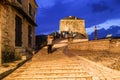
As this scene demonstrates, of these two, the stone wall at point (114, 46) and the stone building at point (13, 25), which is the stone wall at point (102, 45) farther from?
the stone building at point (13, 25)

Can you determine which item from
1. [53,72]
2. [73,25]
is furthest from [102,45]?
[73,25]

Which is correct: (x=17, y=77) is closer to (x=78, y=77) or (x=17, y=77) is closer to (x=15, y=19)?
(x=78, y=77)

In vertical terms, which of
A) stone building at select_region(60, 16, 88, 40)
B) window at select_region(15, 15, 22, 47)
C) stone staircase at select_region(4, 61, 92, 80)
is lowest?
stone staircase at select_region(4, 61, 92, 80)

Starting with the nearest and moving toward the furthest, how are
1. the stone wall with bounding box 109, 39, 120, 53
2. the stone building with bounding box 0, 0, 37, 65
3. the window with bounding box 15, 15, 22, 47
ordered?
the stone building with bounding box 0, 0, 37, 65
the window with bounding box 15, 15, 22, 47
the stone wall with bounding box 109, 39, 120, 53


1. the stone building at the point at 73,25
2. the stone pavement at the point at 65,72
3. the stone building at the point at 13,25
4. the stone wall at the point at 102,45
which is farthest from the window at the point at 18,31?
the stone building at the point at 73,25

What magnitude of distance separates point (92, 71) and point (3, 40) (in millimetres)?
5814

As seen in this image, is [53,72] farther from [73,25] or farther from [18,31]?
[73,25]

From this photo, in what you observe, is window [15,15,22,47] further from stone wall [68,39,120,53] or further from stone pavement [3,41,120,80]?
stone wall [68,39,120,53]

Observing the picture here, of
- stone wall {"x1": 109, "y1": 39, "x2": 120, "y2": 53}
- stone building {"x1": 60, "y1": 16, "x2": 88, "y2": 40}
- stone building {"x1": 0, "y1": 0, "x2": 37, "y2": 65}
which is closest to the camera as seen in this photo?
stone building {"x1": 0, "y1": 0, "x2": 37, "y2": 65}

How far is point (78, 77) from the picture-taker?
30.3 ft

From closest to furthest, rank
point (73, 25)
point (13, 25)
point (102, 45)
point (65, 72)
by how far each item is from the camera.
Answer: point (65, 72) < point (13, 25) < point (102, 45) < point (73, 25)

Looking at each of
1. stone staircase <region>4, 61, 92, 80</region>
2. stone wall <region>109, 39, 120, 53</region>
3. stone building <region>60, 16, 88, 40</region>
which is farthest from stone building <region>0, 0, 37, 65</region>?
stone building <region>60, 16, 88, 40</region>

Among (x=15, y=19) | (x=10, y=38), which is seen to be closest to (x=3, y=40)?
(x=10, y=38)

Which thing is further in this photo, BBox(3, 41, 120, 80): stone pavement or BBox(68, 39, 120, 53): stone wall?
BBox(68, 39, 120, 53): stone wall
